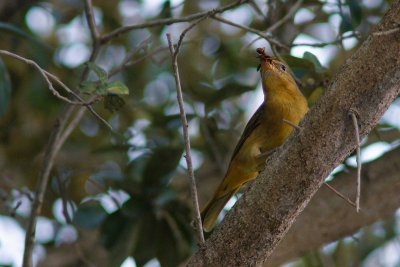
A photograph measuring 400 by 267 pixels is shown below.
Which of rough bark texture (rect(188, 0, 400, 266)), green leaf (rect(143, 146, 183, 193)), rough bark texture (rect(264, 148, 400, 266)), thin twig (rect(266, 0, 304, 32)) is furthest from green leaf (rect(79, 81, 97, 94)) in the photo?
rough bark texture (rect(264, 148, 400, 266))

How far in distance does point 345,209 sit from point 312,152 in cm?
171

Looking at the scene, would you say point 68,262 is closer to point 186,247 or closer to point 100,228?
point 100,228

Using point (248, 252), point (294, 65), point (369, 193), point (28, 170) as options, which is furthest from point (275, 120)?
point (28, 170)

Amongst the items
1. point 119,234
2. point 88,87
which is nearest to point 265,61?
point 119,234

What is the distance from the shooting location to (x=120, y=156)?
4.70 m

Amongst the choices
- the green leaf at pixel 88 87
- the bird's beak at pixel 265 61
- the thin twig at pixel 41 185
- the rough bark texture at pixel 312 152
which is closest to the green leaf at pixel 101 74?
the green leaf at pixel 88 87

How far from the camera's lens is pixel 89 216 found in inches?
161

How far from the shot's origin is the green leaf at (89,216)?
4.05 m

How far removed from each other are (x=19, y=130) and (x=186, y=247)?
1719mm

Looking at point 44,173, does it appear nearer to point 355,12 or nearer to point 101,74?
point 101,74

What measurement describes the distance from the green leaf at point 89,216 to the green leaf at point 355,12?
1774 millimetres

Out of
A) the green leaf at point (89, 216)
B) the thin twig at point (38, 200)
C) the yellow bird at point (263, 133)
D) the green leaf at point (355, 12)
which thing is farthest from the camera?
the green leaf at point (89, 216)

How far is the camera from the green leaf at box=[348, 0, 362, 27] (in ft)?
12.1

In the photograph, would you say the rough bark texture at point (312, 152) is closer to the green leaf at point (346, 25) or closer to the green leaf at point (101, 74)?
the green leaf at point (101, 74)
